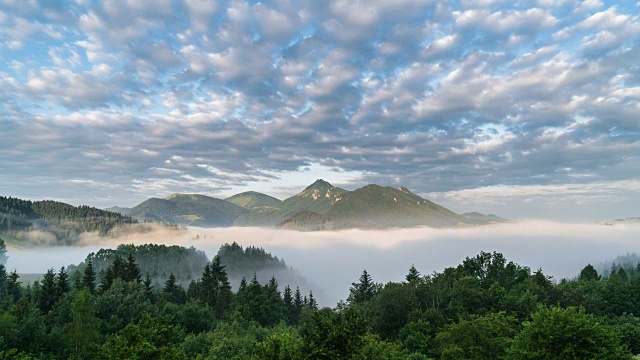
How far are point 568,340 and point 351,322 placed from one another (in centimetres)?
2291

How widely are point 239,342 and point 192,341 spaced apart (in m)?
10.5

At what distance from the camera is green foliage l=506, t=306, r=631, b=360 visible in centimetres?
3525

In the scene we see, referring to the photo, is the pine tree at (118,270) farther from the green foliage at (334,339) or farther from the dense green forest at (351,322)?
the green foliage at (334,339)

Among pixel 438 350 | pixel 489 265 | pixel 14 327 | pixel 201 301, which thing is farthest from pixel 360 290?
pixel 14 327

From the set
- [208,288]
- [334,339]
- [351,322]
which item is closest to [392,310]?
[351,322]

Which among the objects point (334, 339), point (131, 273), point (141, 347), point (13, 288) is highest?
point (334, 339)

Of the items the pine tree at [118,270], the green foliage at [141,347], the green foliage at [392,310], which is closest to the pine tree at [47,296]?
the pine tree at [118,270]

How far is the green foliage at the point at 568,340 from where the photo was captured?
1388 inches

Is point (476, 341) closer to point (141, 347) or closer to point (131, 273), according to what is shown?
point (141, 347)

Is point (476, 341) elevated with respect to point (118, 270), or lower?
lower

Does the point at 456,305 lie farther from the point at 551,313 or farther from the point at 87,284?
the point at 87,284

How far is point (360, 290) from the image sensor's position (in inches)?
5778

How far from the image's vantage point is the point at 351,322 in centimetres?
3409

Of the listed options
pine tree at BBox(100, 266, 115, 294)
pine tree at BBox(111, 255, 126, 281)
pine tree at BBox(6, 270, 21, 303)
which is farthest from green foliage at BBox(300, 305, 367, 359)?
pine tree at BBox(6, 270, 21, 303)
